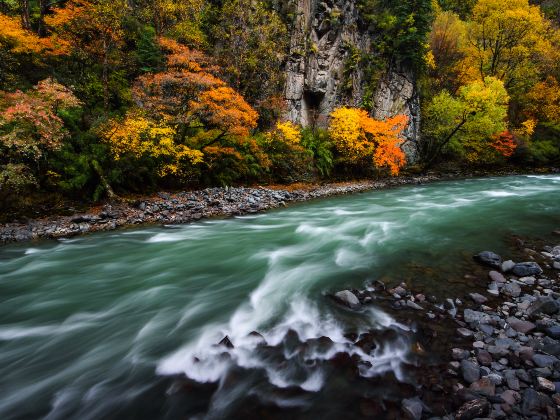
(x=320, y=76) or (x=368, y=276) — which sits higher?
(x=320, y=76)

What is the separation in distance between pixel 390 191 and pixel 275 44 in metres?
12.9

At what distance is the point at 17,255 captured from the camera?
7.78 meters

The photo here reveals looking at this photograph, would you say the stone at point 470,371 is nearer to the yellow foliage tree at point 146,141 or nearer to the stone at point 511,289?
the stone at point 511,289

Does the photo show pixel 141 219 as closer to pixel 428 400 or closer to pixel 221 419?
pixel 221 419

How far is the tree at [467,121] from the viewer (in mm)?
21062

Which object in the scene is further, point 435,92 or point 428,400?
point 435,92

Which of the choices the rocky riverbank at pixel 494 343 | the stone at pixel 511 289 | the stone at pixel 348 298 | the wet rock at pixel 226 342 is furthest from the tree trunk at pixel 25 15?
the stone at pixel 511 289

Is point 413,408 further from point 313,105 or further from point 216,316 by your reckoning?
point 313,105

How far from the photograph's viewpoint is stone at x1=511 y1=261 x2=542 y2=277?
609 centimetres

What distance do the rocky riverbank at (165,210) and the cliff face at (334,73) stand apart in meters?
9.21

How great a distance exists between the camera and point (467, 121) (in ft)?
72.3

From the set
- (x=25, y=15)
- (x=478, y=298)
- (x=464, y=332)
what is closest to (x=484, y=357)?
(x=464, y=332)

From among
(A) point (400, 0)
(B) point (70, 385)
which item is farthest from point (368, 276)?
(A) point (400, 0)

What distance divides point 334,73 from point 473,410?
2421 centimetres
